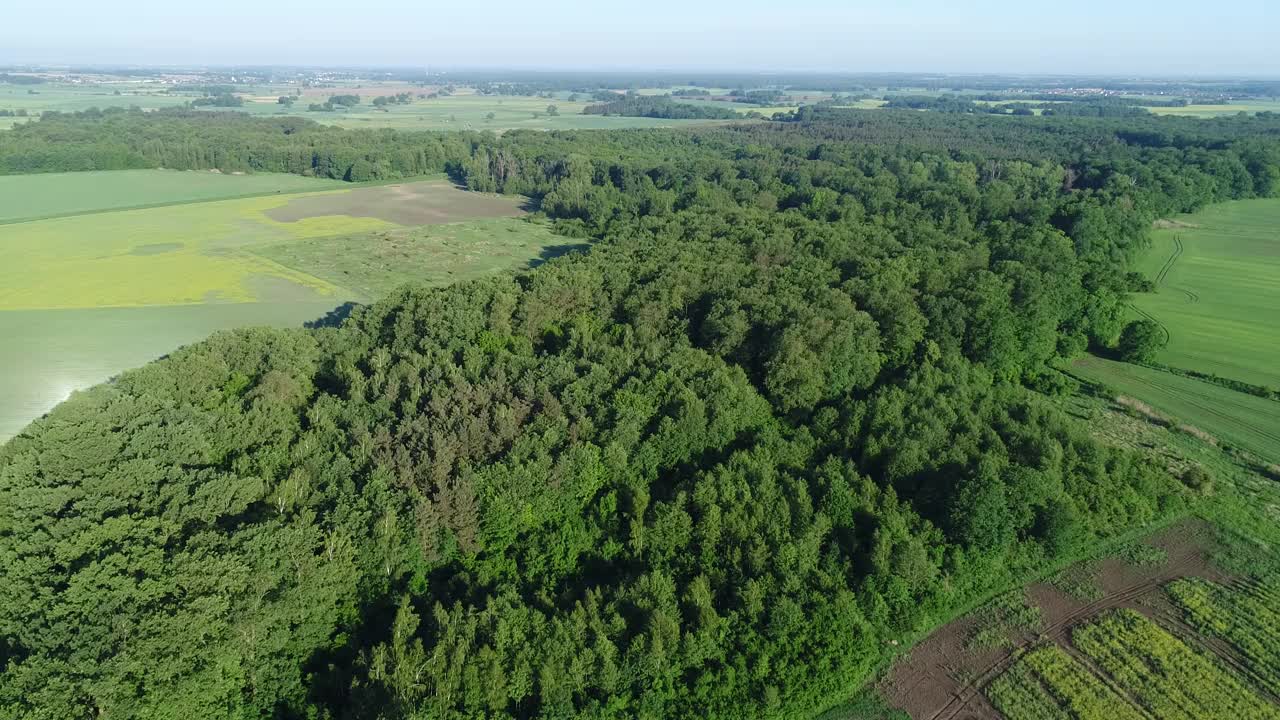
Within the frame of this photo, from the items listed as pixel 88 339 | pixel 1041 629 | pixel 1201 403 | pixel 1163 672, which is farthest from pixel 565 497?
pixel 88 339

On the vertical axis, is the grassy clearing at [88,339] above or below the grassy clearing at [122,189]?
below

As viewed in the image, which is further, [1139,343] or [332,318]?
[332,318]

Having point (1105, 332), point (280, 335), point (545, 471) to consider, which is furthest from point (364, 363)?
point (1105, 332)

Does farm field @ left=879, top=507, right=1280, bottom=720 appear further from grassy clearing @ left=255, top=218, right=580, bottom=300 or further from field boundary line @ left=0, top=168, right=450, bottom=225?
field boundary line @ left=0, top=168, right=450, bottom=225

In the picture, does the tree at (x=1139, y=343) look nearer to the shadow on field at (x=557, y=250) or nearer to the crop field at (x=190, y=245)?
the shadow on field at (x=557, y=250)

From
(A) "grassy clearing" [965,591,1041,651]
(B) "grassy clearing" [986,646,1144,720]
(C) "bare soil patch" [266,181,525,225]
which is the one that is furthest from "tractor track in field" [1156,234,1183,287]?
(C) "bare soil patch" [266,181,525,225]

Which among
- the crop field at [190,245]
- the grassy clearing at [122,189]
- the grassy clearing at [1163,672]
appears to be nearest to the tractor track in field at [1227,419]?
the grassy clearing at [1163,672]

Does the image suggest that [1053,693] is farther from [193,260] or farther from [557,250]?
[193,260]
